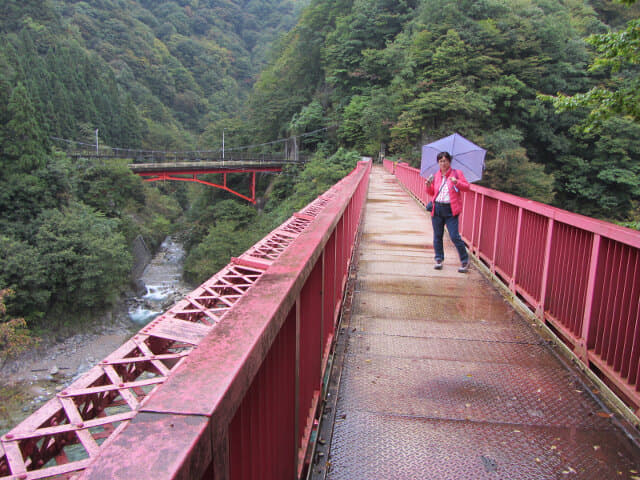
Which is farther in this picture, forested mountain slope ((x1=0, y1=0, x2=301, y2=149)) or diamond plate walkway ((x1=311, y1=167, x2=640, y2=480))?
forested mountain slope ((x1=0, y1=0, x2=301, y2=149))

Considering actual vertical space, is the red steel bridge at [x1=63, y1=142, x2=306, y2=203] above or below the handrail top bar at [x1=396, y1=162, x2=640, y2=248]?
below

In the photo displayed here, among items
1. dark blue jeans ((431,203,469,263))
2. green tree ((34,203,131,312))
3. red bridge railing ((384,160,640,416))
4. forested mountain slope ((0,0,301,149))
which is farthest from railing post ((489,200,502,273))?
forested mountain slope ((0,0,301,149))

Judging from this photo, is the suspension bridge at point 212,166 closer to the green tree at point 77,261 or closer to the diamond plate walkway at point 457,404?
the green tree at point 77,261

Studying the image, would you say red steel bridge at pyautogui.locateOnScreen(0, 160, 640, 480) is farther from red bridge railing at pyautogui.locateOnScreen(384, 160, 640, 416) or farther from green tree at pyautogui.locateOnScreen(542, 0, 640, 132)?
green tree at pyautogui.locateOnScreen(542, 0, 640, 132)

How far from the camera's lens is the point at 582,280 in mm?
4141

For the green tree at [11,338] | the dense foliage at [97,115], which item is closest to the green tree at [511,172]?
the dense foliage at [97,115]

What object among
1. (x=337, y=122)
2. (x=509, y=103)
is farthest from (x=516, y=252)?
(x=337, y=122)

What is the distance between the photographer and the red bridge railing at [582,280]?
3.36 meters

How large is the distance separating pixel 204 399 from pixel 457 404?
296 cm

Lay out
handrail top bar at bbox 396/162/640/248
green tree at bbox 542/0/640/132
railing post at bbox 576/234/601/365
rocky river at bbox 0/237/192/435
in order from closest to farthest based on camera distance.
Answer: handrail top bar at bbox 396/162/640/248
railing post at bbox 576/234/601/365
green tree at bbox 542/0/640/132
rocky river at bbox 0/237/192/435

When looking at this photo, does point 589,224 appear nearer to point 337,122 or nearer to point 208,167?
point 208,167

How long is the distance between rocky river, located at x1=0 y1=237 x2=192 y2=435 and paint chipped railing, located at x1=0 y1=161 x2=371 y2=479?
2112 centimetres

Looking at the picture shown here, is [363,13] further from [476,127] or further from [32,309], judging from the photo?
[32,309]

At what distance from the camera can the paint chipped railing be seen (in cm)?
94
